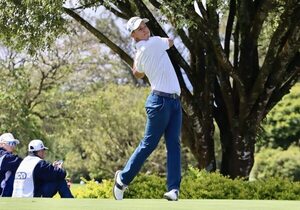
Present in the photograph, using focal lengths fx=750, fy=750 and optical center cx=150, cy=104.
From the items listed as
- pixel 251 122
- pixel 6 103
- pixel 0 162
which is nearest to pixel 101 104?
pixel 6 103

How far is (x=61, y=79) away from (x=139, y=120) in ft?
29.9

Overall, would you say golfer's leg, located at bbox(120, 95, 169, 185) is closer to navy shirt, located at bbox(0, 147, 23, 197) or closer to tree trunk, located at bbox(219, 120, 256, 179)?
navy shirt, located at bbox(0, 147, 23, 197)

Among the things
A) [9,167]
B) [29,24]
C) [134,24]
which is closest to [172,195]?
[134,24]

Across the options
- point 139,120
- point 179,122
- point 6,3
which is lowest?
point 139,120

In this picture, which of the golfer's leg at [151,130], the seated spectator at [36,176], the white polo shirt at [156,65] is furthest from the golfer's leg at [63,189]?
the white polo shirt at [156,65]

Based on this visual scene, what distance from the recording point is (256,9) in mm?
16844

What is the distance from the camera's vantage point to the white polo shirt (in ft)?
26.0

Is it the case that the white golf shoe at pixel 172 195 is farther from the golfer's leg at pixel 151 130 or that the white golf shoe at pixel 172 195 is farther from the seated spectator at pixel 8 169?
the seated spectator at pixel 8 169

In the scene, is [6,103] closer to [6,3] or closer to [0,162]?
[6,3]

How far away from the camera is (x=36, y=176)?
1009cm

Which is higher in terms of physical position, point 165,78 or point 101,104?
point 165,78

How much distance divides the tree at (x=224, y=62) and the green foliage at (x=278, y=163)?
22.1 metres

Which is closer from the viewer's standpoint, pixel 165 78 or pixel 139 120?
pixel 165 78

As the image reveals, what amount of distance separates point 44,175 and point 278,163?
102ft
